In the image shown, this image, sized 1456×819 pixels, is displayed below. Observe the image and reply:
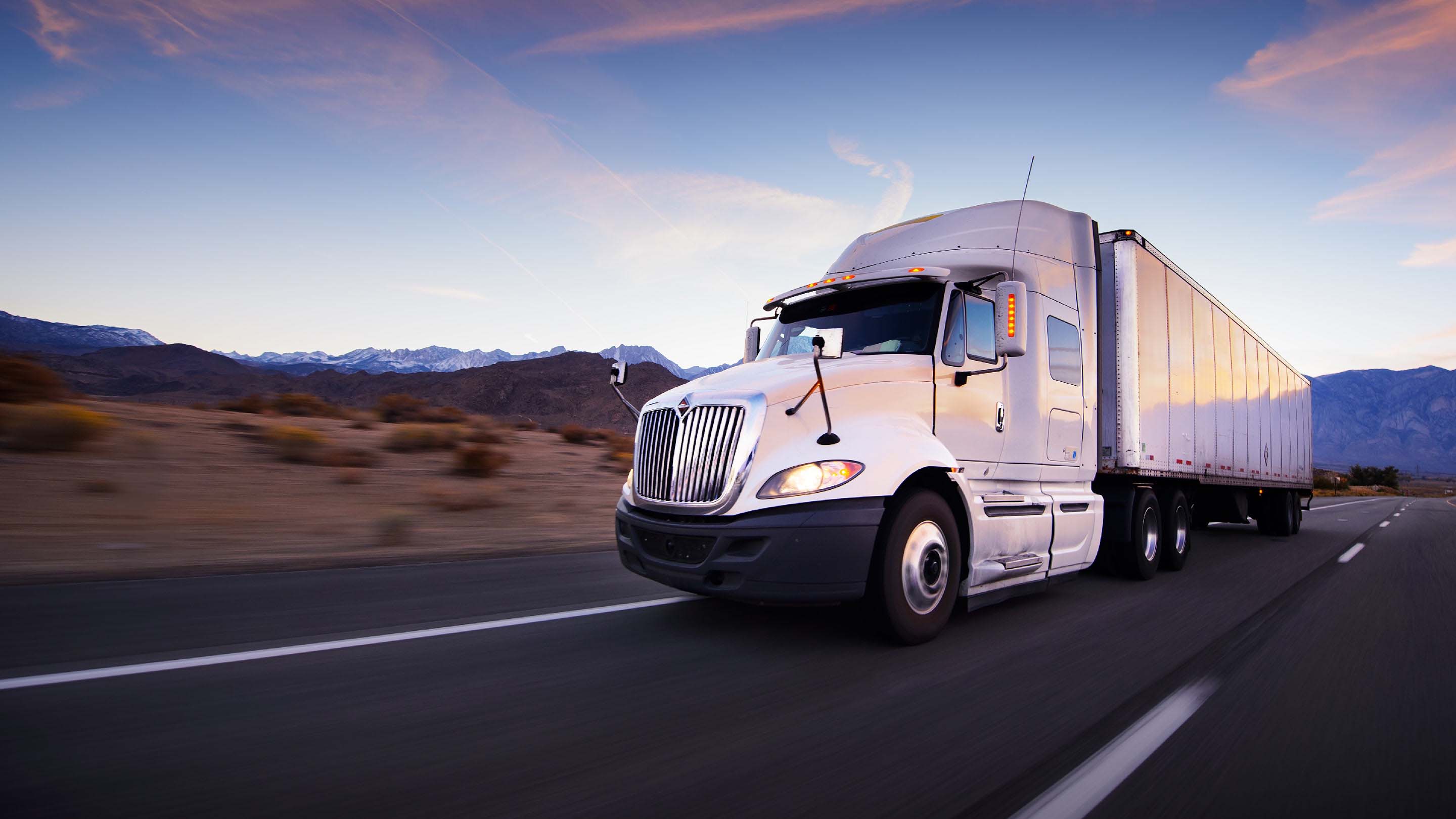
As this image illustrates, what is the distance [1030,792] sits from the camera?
2781mm

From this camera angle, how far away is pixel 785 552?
439 centimetres

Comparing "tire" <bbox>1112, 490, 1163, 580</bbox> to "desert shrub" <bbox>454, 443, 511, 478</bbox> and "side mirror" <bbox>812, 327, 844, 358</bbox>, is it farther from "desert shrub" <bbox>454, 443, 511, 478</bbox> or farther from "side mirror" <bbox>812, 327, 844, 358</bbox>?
"desert shrub" <bbox>454, 443, 511, 478</bbox>

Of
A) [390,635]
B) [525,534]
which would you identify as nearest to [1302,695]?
[390,635]

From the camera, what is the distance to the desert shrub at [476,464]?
14.9m

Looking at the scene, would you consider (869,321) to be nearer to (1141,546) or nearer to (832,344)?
(832,344)

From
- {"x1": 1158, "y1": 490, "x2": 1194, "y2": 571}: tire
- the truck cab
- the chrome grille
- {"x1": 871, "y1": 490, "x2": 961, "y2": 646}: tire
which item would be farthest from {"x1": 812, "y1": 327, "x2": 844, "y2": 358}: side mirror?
{"x1": 1158, "y1": 490, "x2": 1194, "y2": 571}: tire

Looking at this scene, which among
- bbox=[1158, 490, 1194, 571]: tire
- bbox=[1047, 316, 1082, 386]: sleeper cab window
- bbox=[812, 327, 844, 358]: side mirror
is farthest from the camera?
bbox=[1158, 490, 1194, 571]: tire

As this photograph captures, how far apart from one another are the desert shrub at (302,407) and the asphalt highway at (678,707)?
1635 centimetres

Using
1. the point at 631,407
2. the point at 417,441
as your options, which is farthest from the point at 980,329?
the point at 417,441

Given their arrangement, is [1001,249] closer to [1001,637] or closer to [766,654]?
[1001,637]

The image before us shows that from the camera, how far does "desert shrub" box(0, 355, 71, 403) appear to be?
42.5 feet

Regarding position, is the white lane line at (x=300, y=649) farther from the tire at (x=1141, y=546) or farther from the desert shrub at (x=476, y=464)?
the desert shrub at (x=476, y=464)

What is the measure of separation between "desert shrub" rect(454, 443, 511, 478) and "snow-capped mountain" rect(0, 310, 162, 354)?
126 meters

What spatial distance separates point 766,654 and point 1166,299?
7057 millimetres
